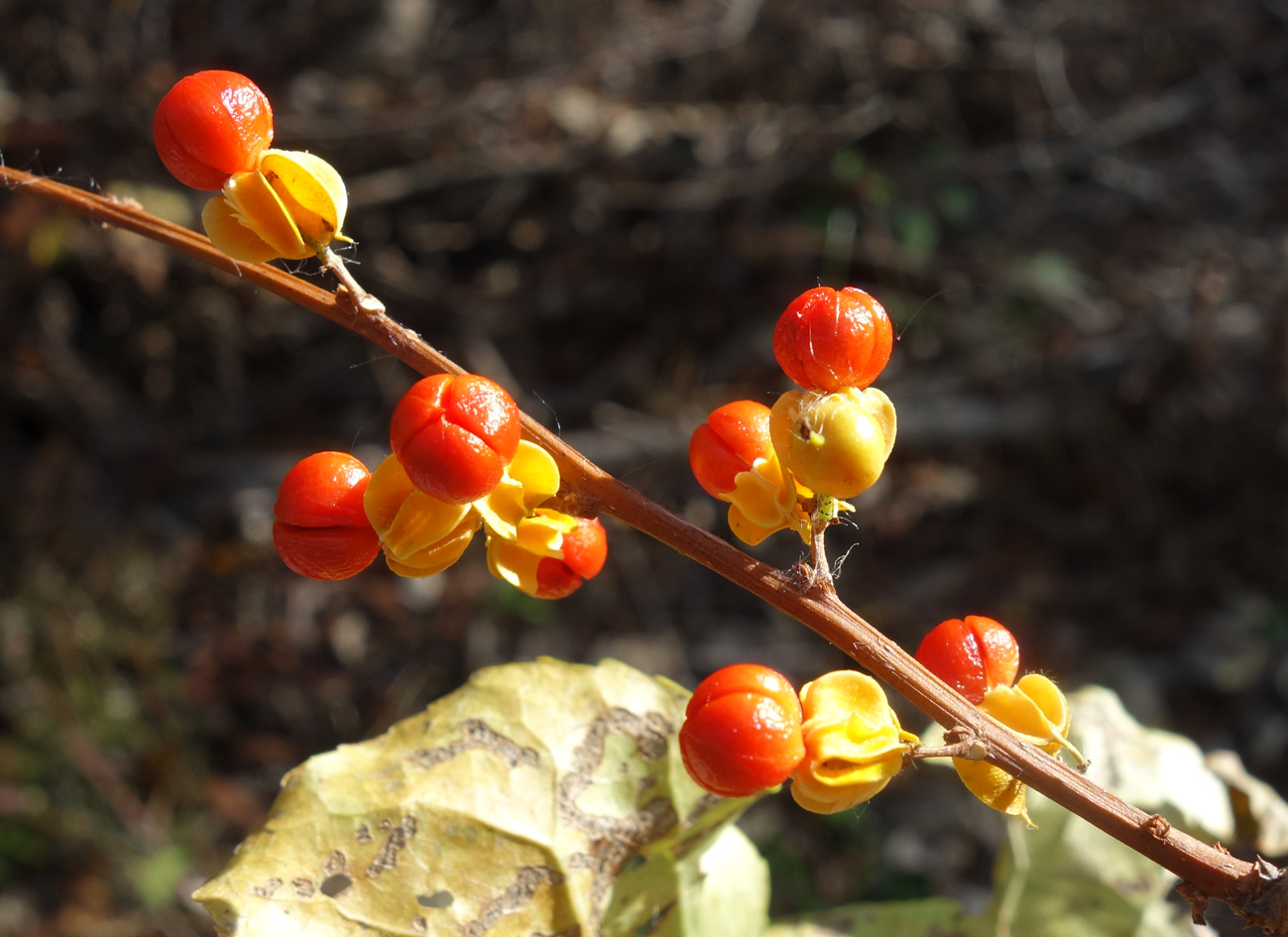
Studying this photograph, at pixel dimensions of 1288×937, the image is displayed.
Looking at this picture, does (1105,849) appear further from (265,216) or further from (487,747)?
(265,216)

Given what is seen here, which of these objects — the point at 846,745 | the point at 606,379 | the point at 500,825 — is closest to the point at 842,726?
the point at 846,745

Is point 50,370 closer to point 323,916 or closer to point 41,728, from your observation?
point 41,728

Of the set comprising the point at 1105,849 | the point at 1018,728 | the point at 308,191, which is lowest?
the point at 1105,849

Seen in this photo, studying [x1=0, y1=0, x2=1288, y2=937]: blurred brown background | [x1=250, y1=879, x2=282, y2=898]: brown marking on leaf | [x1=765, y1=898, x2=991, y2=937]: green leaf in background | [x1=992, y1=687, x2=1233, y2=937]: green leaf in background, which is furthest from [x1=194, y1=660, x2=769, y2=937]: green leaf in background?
[x1=0, y1=0, x2=1288, y2=937]: blurred brown background

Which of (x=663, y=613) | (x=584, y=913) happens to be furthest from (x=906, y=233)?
(x=584, y=913)

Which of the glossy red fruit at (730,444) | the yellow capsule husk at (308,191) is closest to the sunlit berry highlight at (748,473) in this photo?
the glossy red fruit at (730,444)

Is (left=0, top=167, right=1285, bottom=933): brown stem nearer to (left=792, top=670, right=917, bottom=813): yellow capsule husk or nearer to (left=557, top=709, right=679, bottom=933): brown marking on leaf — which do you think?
(left=792, top=670, right=917, bottom=813): yellow capsule husk
